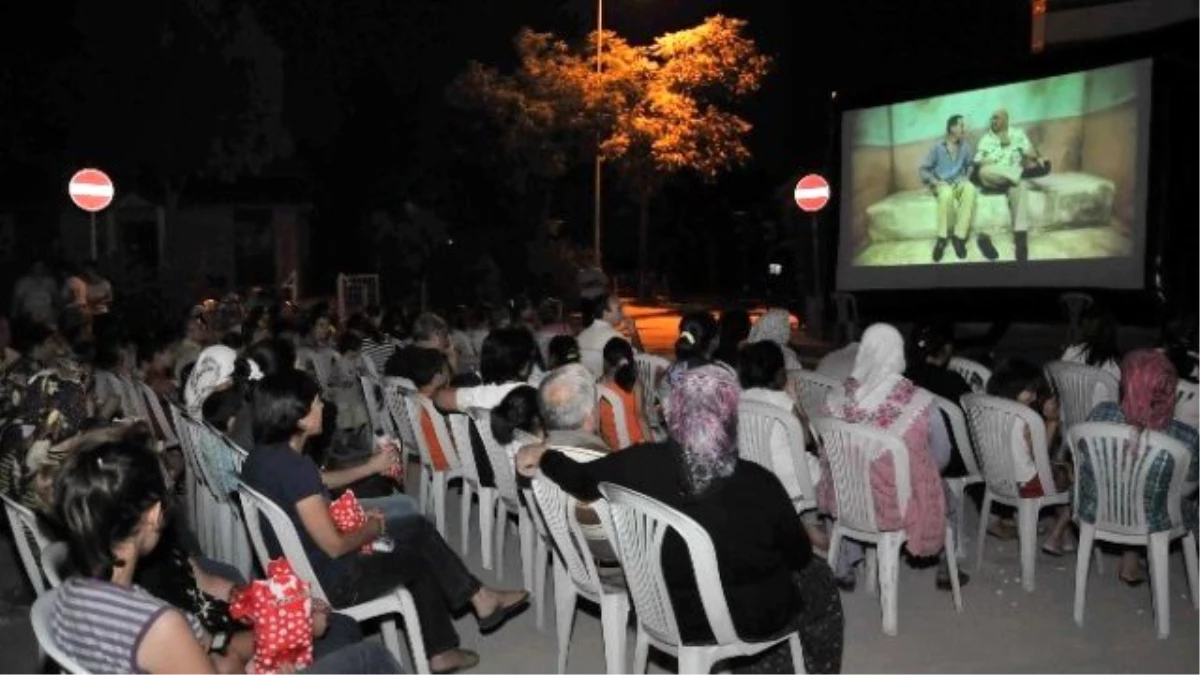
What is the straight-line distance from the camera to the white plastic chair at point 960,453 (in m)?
5.64

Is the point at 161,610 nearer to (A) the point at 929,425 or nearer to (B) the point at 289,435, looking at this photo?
(B) the point at 289,435

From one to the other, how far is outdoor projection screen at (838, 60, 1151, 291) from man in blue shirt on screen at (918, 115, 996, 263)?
18 mm

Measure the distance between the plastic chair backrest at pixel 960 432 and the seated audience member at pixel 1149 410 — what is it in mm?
762

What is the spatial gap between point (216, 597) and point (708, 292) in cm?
4453

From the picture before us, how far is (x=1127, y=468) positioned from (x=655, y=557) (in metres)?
2.42

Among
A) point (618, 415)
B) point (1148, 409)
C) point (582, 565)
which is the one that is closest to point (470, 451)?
point (618, 415)

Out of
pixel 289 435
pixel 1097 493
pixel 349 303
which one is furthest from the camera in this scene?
pixel 349 303

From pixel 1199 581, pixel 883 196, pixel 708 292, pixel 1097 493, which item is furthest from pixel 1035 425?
pixel 708 292

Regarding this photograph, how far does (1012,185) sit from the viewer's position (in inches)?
520

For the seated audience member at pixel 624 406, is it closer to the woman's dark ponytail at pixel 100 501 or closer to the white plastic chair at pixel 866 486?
the white plastic chair at pixel 866 486

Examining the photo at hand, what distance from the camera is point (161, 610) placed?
7.89ft

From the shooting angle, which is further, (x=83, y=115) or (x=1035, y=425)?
(x=83, y=115)

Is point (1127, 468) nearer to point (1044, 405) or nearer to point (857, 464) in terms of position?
point (857, 464)

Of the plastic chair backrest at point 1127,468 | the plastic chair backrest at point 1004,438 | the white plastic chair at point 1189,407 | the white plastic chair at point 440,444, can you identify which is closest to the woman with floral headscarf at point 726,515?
the plastic chair backrest at point 1127,468
